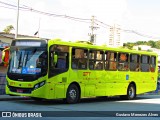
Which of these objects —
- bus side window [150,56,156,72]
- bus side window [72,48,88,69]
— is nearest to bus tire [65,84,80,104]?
bus side window [72,48,88,69]

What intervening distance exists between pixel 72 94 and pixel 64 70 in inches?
50.9

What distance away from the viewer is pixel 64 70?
60.4ft

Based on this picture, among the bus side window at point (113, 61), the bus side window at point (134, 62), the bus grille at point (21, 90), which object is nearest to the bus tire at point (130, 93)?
the bus side window at point (134, 62)

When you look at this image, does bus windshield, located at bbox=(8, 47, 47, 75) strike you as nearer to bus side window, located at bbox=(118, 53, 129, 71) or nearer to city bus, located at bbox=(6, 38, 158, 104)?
city bus, located at bbox=(6, 38, 158, 104)

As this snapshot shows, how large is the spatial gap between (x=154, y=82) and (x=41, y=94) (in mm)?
11902

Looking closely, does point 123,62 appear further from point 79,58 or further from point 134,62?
point 79,58

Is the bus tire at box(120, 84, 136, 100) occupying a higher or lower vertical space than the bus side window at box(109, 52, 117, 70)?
lower

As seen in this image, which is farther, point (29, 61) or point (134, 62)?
point (134, 62)

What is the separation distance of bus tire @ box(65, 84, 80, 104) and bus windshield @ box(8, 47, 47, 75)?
6.39 feet

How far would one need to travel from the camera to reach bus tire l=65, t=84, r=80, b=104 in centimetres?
1866

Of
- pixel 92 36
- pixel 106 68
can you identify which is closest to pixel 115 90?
pixel 106 68

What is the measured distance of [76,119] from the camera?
12859mm

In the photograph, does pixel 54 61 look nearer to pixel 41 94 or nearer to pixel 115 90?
pixel 41 94

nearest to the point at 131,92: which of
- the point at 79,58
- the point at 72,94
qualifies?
the point at 79,58
